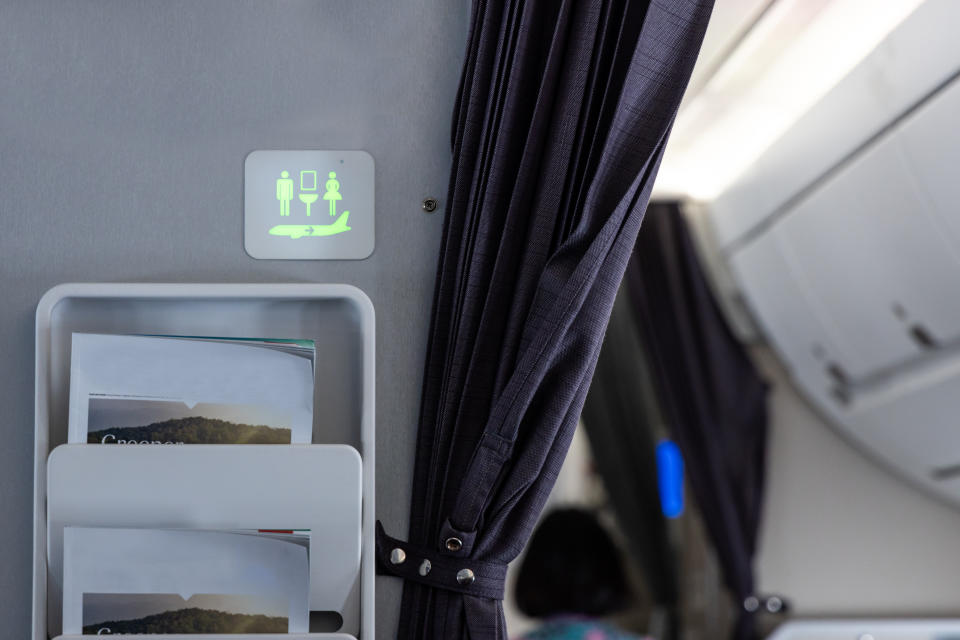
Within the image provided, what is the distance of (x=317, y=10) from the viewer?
1336mm

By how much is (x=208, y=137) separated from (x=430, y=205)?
13.4 inches

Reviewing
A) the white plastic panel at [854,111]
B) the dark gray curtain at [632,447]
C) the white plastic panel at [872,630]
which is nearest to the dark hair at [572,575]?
the white plastic panel at [872,630]

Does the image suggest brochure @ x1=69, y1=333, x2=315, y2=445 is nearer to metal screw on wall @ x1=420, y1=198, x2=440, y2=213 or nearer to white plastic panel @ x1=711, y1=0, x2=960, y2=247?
metal screw on wall @ x1=420, y1=198, x2=440, y2=213

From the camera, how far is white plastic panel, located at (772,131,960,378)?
252 centimetres

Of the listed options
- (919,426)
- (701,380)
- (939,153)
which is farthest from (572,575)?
(939,153)

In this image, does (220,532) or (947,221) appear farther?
(947,221)

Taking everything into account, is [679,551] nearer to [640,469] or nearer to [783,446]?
[640,469]

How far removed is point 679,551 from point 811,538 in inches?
46.0

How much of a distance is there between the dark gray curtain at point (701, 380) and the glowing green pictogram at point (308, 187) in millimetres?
2499

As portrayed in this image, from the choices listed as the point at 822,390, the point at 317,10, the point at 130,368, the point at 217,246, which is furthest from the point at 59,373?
the point at 822,390

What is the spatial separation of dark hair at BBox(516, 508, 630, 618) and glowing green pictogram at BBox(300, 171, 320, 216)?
1809 millimetres

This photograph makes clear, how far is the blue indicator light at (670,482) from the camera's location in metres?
4.71

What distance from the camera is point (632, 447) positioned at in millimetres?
4531

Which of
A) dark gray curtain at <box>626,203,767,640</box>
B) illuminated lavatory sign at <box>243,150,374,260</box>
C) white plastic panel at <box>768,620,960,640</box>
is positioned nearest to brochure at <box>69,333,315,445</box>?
illuminated lavatory sign at <box>243,150,374,260</box>
